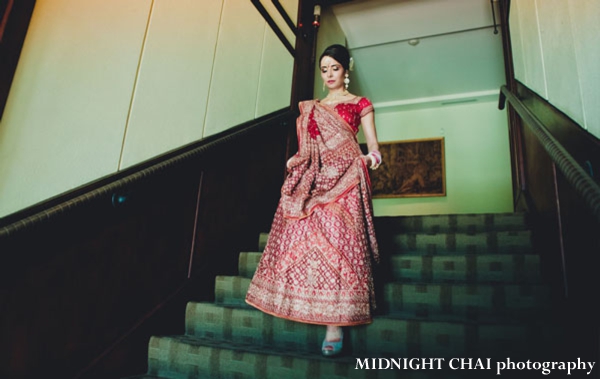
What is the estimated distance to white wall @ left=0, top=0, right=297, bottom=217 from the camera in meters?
1.28

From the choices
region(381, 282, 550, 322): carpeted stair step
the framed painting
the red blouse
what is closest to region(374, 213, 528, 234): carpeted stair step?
region(381, 282, 550, 322): carpeted stair step

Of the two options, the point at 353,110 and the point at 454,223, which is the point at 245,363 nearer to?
the point at 353,110

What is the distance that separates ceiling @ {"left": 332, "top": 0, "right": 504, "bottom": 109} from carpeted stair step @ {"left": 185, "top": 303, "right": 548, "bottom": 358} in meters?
3.80

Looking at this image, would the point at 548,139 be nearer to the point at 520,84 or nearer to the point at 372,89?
the point at 520,84

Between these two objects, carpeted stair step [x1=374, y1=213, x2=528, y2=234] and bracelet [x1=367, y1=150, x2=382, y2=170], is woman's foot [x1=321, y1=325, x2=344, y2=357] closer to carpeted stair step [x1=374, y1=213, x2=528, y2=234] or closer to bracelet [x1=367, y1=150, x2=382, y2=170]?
bracelet [x1=367, y1=150, x2=382, y2=170]

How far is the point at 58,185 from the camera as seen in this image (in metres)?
1.37

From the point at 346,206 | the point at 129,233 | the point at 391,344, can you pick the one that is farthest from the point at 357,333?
the point at 129,233

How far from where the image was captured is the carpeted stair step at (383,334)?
149 cm

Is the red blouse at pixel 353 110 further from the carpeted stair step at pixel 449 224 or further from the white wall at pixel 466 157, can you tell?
the white wall at pixel 466 157

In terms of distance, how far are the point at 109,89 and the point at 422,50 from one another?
4501mm

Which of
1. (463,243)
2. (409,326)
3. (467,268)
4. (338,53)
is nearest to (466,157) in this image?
(463,243)

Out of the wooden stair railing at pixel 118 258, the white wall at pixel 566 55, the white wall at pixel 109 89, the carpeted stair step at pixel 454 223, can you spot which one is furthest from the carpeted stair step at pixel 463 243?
the white wall at pixel 109 89

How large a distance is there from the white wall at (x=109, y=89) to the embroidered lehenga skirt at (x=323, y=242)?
2.36ft

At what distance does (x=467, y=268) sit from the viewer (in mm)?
2002
